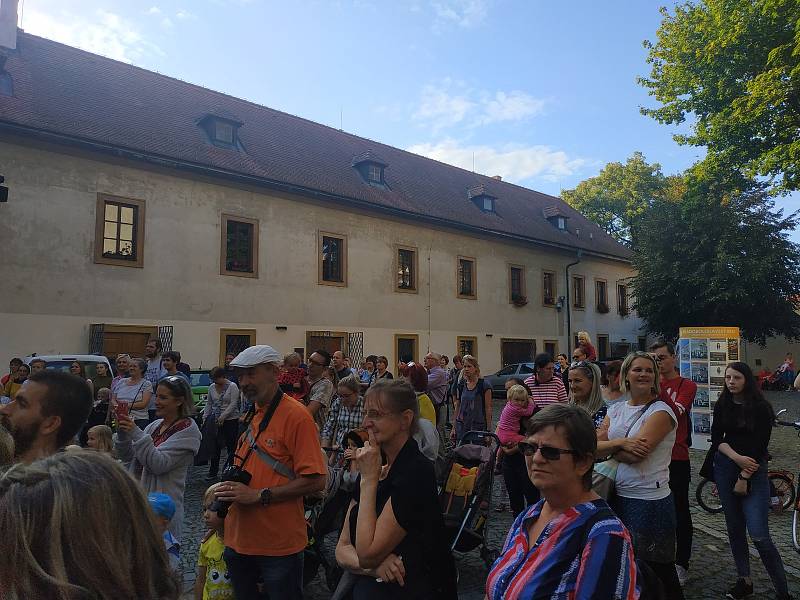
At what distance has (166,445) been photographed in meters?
3.82

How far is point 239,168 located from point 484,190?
15.1 m

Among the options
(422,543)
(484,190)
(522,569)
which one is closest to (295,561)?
(422,543)

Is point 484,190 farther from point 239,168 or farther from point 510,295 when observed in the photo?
point 239,168

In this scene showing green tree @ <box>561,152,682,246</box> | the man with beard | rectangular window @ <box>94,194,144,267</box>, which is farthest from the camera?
green tree @ <box>561,152,682,246</box>

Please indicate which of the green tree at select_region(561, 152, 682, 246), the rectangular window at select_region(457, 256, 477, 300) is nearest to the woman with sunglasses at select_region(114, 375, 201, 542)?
the rectangular window at select_region(457, 256, 477, 300)

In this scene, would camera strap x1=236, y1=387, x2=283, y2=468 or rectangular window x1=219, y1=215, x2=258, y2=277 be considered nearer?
camera strap x1=236, y1=387, x2=283, y2=468

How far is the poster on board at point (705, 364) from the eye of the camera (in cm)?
1150

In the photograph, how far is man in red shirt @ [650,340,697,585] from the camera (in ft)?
15.3

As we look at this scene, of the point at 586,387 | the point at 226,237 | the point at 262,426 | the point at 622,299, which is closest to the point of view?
the point at 262,426

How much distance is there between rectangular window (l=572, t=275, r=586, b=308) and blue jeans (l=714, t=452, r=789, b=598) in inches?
1101

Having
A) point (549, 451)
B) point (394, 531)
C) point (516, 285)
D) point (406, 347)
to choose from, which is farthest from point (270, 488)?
point (516, 285)

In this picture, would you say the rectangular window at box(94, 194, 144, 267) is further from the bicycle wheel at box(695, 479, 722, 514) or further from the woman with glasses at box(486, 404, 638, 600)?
the woman with glasses at box(486, 404, 638, 600)

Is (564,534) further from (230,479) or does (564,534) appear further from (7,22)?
(7,22)

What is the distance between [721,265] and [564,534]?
27632 millimetres
